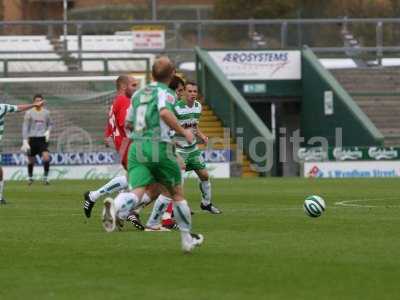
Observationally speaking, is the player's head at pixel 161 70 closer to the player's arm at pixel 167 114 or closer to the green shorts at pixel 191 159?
the player's arm at pixel 167 114

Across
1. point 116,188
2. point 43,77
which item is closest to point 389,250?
point 116,188

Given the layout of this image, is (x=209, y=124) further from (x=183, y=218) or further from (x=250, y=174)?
(x=183, y=218)

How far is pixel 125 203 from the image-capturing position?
13320 millimetres

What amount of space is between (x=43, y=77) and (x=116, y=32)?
3.29 metres

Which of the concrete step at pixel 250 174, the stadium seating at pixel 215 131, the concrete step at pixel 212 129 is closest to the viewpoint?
the concrete step at pixel 250 174

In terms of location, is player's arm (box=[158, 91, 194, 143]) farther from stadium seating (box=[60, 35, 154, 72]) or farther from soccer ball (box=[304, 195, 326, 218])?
stadium seating (box=[60, 35, 154, 72])

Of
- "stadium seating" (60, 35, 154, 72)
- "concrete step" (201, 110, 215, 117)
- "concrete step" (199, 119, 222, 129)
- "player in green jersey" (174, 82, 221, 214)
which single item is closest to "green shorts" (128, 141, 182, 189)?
"player in green jersey" (174, 82, 221, 214)

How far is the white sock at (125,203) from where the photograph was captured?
13.3 m

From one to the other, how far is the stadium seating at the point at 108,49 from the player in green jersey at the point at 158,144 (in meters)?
30.0

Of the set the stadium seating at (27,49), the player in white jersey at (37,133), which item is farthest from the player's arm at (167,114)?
the stadium seating at (27,49)

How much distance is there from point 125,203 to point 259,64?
3121 centimetres

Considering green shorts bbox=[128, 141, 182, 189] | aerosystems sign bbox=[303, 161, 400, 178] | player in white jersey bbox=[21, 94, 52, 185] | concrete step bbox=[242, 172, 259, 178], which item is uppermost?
green shorts bbox=[128, 141, 182, 189]

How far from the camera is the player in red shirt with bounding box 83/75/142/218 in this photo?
57.4 feet

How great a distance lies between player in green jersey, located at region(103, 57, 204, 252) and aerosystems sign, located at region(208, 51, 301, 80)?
100 ft
